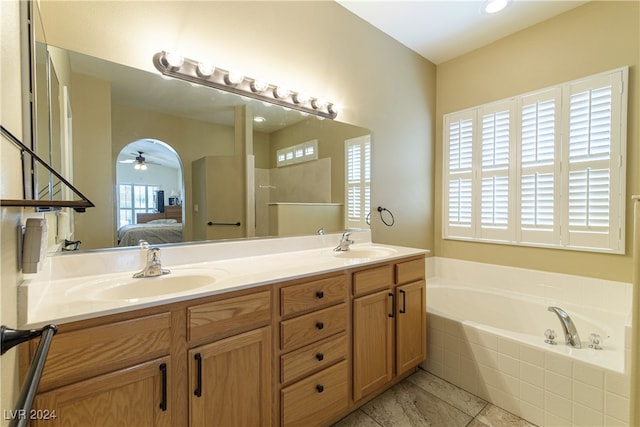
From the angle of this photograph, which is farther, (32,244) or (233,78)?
(233,78)

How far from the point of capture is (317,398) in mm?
1415

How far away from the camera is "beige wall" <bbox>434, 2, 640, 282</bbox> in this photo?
203 cm

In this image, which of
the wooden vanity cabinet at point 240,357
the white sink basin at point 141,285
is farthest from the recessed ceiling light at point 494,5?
the white sink basin at point 141,285

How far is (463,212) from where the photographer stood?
2938 millimetres

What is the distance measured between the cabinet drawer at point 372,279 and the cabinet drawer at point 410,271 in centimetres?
8

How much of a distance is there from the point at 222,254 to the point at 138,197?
525 mm

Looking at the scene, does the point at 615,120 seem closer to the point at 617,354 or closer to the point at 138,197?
the point at 617,354

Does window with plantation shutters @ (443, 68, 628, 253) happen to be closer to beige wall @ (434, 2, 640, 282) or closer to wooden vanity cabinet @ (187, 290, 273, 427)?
beige wall @ (434, 2, 640, 282)

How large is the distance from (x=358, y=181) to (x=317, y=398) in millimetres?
1588

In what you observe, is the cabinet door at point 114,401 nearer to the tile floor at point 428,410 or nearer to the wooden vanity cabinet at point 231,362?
the wooden vanity cabinet at point 231,362

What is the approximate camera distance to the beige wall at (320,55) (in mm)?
1340

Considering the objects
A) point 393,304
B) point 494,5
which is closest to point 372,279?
point 393,304

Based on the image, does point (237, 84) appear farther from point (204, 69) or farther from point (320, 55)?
point (320, 55)

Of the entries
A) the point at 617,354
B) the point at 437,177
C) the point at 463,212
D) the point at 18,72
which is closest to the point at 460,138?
the point at 437,177
